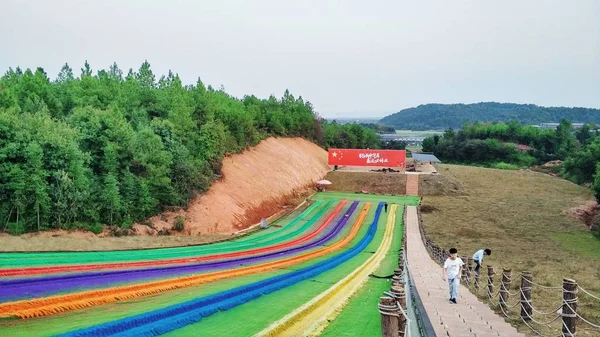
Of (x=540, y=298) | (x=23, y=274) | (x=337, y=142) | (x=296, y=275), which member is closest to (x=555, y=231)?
(x=540, y=298)

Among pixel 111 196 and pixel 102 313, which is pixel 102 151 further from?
pixel 102 313

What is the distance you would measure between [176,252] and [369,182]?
3438cm

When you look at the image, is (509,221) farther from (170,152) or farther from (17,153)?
(17,153)

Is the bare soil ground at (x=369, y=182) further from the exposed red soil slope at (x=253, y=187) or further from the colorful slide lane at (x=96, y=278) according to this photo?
the colorful slide lane at (x=96, y=278)

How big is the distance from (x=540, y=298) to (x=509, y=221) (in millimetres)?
25879

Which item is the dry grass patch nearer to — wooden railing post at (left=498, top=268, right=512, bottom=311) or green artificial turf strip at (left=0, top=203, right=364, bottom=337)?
wooden railing post at (left=498, top=268, right=512, bottom=311)

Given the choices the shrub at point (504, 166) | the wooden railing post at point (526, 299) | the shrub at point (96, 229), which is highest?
the wooden railing post at point (526, 299)

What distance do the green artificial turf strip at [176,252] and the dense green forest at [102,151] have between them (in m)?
6.10

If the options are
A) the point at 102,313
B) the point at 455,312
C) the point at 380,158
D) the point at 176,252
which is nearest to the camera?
the point at 102,313

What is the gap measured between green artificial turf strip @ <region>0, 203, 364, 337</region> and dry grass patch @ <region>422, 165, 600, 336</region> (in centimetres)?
719

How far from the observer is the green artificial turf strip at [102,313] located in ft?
26.6

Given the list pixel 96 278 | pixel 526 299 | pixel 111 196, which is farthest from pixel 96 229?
pixel 526 299

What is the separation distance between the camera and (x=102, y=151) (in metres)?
29.8

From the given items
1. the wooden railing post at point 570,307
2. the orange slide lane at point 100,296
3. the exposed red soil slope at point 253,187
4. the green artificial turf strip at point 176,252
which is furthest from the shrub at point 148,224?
the wooden railing post at point 570,307
